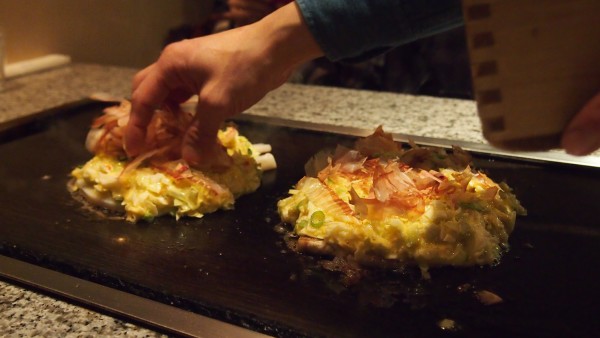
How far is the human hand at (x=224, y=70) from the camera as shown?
1109 mm

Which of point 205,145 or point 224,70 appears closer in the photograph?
point 224,70

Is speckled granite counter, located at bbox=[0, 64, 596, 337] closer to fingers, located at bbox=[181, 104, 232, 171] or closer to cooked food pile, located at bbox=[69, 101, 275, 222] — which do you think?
cooked food pile, located at bbox=[69, 101, 275, 222]

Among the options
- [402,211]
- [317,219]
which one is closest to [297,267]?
[317,219]

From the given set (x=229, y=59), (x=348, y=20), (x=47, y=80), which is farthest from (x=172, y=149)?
(x=47, y=80)

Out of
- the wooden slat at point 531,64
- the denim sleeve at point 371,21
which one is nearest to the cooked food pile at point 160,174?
the denim sleeve at point 371,21

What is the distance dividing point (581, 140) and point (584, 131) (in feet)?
0.05

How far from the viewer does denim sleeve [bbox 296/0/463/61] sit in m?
1.00

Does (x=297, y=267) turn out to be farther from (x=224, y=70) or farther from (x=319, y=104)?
(x=319, y=104)

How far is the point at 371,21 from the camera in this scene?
1013 mm

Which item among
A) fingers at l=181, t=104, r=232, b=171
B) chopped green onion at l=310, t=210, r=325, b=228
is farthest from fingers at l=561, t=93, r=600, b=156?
fingers at l=181, t=104, r=232, b=171

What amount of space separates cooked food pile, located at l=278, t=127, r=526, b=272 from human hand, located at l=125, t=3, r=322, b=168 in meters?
0.22

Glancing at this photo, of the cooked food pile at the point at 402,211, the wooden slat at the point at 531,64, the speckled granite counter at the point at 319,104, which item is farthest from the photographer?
the speckled granite counter at the point at 319,104

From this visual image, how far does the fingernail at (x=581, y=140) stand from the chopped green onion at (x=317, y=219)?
461 mm

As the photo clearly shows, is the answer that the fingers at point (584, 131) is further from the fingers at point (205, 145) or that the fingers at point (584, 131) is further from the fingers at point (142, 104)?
the fingers at point (142, 104)
